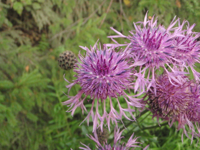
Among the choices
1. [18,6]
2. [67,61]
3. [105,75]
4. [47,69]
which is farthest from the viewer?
[47,69]

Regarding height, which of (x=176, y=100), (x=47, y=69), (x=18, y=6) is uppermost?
(x=18, y=6)

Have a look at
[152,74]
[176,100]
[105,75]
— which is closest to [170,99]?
[176,100]

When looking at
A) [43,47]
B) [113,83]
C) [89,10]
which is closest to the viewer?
[113,83]

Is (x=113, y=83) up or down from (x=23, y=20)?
down

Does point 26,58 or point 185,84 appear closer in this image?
point 185,84

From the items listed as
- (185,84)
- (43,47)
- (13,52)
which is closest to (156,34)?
(185,84)

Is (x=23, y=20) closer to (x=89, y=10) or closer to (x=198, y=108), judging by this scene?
(x=89, y=10)

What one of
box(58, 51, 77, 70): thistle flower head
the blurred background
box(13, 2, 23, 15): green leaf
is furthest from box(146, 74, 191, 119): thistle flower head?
box(13, 2, 23, 15): green leaf

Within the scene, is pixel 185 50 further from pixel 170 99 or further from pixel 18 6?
pixel 18 6
